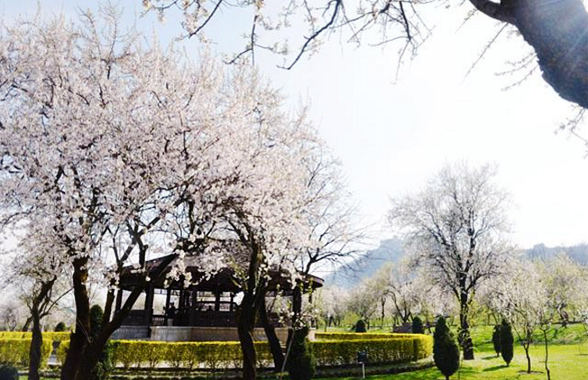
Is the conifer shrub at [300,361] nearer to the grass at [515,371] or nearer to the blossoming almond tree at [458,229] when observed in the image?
the grass at [515,371]

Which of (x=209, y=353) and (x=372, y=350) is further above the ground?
(x=209, y=353)

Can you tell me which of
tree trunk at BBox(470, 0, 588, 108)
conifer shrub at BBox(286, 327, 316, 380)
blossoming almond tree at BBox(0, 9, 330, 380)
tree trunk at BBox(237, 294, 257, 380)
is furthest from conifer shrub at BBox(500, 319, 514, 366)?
tree trunk at BBox(470, 0, 588, 108)

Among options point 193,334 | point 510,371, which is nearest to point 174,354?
point 193,334

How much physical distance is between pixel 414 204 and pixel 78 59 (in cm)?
1991

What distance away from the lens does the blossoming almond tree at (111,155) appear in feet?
23.7

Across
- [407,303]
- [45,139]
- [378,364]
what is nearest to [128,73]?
[45,139]

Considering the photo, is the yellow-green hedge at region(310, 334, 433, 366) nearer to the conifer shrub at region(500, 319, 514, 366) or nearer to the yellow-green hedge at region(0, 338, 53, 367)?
the conifer shrub at region(500, 319, 514, 366)

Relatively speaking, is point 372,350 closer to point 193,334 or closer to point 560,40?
point 193,334

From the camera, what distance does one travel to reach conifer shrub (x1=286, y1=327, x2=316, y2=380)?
50.2 ft

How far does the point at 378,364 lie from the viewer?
63.5 feet

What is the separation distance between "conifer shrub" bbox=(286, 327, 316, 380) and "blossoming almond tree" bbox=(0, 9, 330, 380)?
763 cm

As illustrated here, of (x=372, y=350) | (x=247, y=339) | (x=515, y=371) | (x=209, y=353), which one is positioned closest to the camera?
(x=247, y=339)

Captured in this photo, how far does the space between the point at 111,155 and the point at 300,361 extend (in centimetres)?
1100

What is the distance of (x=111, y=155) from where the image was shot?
750cm
